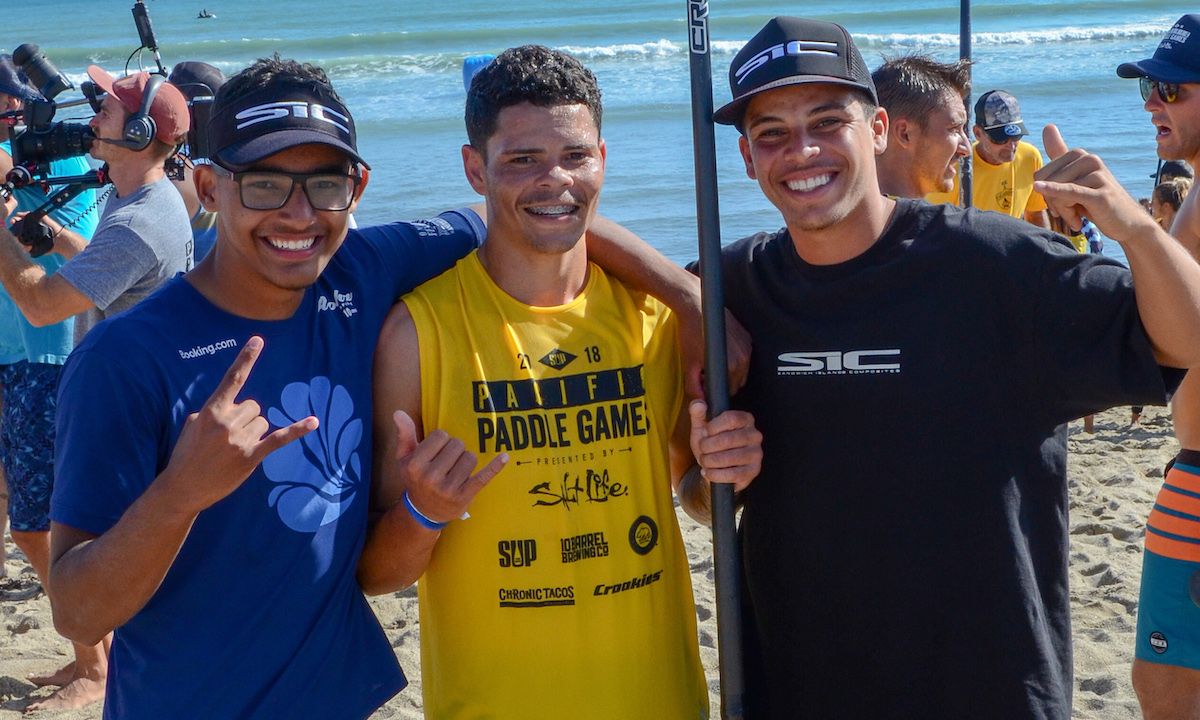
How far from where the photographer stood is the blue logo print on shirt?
2371mm

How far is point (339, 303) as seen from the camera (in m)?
2.58

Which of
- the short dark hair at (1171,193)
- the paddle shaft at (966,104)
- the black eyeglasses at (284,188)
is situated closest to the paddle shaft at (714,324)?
the black eyeglasses at (284,188)

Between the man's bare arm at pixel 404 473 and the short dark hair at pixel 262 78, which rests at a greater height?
the short dark hair at pixel 262 78

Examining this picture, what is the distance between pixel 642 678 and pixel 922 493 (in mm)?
712

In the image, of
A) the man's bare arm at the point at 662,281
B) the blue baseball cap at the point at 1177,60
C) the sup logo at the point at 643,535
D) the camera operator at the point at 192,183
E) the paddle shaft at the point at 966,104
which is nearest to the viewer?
the sup logo at the point at 643,535

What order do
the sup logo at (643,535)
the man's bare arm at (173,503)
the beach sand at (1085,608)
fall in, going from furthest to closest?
the beach sand at (1085,608) < the sup logo at (643,535) < the man's bare arm at (173,503)

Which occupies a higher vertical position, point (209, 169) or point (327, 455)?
point (209, 169)

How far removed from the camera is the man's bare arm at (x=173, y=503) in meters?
2.08

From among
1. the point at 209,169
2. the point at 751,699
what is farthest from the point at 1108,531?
the point at 209,169

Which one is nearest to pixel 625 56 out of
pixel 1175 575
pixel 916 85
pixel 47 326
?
pixel 916 85

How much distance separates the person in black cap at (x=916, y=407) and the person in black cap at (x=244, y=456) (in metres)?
0.87

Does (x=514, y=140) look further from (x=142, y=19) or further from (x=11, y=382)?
(x=142, y=19)

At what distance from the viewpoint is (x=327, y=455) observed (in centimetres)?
244

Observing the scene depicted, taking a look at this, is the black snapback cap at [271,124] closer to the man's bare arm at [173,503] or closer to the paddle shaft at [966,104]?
the man's bare arm at [173,503]
